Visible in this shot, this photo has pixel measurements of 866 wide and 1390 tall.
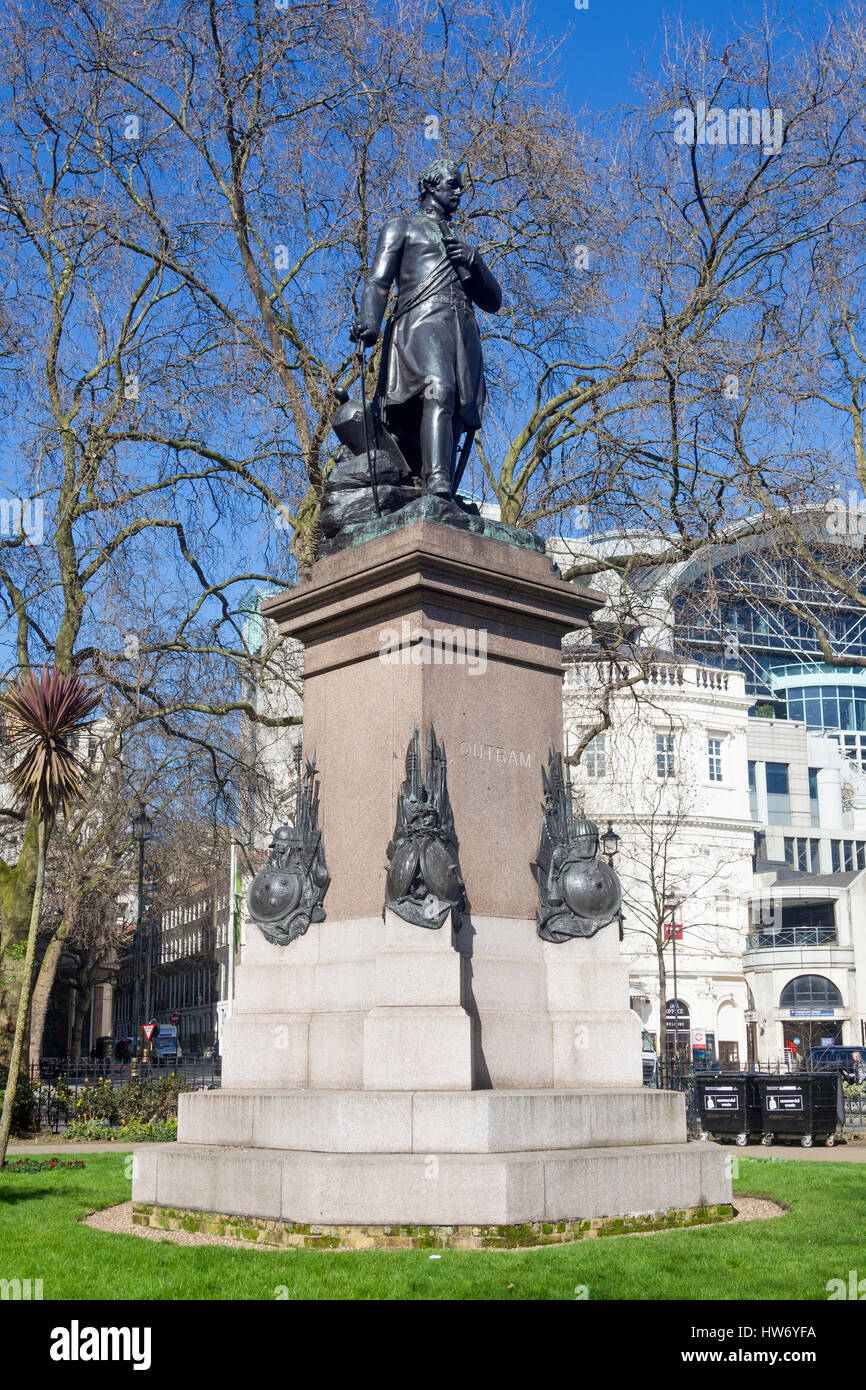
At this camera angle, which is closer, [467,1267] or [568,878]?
[467,1267]

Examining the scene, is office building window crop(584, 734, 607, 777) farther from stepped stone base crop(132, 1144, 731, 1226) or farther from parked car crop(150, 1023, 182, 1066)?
parked car crop(150, 1023, 182, 1066)

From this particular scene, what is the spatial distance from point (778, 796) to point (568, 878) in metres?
74.0

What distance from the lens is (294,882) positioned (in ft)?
35.6

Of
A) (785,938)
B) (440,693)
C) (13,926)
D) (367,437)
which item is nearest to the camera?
(440,693)

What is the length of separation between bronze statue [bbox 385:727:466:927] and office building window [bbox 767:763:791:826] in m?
73.6

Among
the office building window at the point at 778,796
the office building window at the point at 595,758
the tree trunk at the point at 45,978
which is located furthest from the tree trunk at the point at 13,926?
the office building window at the point at 778,796

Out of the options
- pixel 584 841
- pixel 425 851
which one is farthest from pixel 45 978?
pixel 425 851

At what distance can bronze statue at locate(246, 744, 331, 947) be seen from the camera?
10758mm

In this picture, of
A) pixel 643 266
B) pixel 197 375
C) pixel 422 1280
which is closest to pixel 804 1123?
pixel 643 266

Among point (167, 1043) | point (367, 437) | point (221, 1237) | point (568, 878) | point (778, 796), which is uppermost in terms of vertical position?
point (778, 796)

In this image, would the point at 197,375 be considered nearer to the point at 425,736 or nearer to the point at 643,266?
the point at 643,266

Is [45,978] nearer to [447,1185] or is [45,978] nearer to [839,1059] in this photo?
[447,1185]

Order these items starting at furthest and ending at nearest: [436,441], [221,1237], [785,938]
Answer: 1. [785,938]
2. [436,441]
3. [221,1237]

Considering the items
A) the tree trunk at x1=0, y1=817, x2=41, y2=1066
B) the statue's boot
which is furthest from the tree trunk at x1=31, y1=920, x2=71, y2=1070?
the statue's boot
